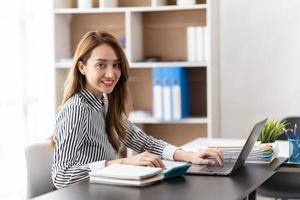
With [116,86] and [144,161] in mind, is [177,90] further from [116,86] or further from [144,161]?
[144,161]

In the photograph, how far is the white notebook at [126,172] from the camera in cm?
231

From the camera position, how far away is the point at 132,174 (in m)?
2.31

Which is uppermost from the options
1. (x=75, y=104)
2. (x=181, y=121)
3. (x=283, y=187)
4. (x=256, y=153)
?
(x=75, y=104)

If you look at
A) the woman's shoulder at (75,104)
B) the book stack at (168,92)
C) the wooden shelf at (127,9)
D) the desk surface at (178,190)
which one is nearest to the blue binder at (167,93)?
the book stack at (168,92)

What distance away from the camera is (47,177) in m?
2.88

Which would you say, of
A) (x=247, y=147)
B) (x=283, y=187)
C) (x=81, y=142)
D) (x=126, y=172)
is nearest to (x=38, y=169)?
(x=81, y=142)

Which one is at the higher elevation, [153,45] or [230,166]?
[153,45]

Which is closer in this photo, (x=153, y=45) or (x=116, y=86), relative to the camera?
(x=116, y=86)

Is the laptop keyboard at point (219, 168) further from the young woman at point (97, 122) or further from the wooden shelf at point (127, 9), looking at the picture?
the wooden shelf at point (127, 9)

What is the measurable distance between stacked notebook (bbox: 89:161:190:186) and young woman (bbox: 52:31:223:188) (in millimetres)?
82

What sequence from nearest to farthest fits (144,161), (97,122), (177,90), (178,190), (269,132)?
(178,190), (144,161), (97,122), (269,132), (177,90)

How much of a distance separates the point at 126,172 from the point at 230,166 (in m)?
0.56

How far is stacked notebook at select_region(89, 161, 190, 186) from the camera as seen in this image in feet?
7.57

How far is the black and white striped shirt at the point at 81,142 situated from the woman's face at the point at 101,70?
0.05 metres
